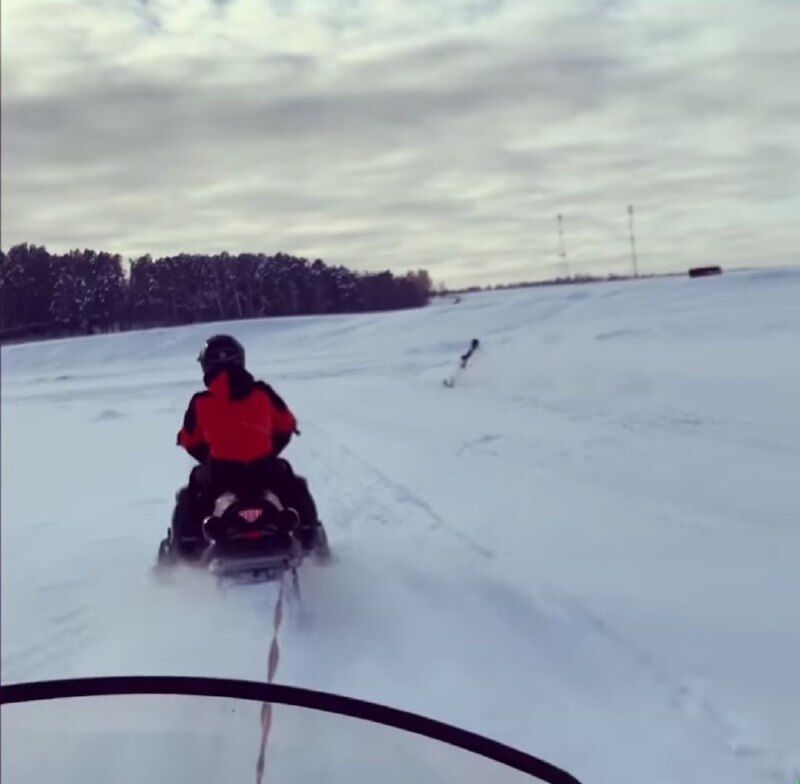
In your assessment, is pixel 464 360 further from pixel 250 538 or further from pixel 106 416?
pixel 250 538

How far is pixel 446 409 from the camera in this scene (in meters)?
11.3

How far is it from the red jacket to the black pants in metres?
0.10

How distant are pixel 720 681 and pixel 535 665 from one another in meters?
0.94

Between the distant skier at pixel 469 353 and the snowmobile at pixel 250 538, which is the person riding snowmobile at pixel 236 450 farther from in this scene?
the distant skier at pixel 469 353

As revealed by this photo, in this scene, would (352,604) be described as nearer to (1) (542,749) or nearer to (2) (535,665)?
(2) (535,665)

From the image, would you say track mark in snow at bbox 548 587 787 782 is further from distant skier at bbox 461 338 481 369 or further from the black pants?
distant skier at bbox 461 338 481 369

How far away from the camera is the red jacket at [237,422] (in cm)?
348

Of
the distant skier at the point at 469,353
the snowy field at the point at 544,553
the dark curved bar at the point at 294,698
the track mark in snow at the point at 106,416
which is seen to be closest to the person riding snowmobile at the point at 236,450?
the snowy field at the point at 544,553

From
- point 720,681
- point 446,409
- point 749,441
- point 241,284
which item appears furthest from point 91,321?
point 446,409

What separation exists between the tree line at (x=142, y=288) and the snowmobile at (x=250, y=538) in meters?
2.06

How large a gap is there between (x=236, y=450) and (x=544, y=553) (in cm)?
135

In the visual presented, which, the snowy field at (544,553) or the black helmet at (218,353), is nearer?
the snowy field at (544,553)

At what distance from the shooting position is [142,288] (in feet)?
7.93

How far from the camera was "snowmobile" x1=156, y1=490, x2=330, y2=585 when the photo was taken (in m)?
4.53
